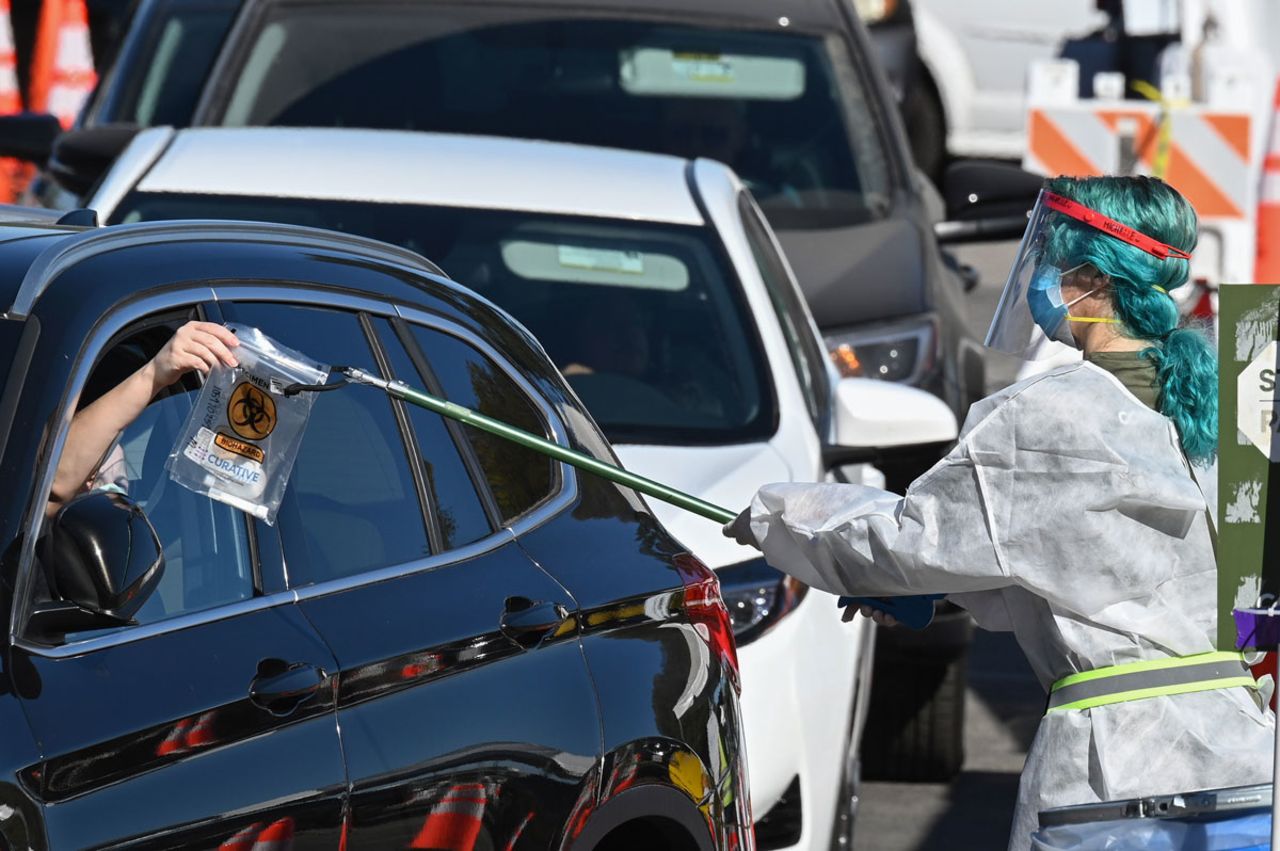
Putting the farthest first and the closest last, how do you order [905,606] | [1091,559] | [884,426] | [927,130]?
1. [927,130]
2. [884,426]
3. [905,606]
4. [1091,559]

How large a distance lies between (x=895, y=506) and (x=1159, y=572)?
40 cm

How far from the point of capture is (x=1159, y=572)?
11.2 ft

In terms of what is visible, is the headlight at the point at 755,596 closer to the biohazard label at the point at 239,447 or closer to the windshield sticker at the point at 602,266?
the windshield sticker at the point at 602,266

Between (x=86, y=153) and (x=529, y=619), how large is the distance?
12.8 ft

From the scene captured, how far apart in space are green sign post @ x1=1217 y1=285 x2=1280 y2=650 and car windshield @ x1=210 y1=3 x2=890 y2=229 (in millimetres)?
4778

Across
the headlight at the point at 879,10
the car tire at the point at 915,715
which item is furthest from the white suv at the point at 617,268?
the headlight at the point at 879,10

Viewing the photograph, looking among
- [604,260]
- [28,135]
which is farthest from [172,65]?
[604,260]

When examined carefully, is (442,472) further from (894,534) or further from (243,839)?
(243,839)

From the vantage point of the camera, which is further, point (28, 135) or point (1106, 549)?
point (28, 135)

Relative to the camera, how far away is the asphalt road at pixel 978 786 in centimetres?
646

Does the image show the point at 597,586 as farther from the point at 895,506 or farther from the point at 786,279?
the point at 786,279

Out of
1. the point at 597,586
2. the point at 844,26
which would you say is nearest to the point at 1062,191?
the point at 597,586

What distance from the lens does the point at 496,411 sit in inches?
149

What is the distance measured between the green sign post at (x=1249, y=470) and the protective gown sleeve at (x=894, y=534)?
36 cm
